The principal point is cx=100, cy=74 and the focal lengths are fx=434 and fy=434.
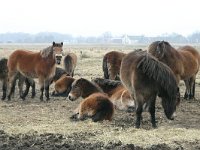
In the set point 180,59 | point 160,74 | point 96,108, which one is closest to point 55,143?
point 96,108

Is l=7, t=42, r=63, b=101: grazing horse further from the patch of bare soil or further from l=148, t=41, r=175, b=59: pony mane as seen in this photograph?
the patch of bare soil

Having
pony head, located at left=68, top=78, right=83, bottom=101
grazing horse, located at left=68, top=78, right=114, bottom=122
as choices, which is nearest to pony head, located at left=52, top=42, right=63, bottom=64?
pony head, located at left=68, top=78, right=83, bottom=101

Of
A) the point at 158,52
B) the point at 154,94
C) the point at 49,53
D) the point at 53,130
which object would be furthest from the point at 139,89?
the point at 49,53

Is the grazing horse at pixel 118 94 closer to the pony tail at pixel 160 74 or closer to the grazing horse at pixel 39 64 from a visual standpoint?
the grazing horse at pixel 39 64

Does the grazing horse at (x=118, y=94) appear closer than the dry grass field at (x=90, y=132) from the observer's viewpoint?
No

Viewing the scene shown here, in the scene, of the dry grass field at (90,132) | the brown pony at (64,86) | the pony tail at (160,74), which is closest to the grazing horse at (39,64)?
the brown pony at (64,86)

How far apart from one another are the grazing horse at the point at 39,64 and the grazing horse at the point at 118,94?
1849mm

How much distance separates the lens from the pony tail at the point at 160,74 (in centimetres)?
773

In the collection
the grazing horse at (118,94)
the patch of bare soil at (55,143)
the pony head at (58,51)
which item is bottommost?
the patch of bare soil at (55,143)

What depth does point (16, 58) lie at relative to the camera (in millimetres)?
13055

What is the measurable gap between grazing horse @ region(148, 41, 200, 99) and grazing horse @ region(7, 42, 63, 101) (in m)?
2.91

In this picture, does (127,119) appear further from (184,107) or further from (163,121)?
(184,107)

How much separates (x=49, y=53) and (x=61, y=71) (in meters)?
2.38

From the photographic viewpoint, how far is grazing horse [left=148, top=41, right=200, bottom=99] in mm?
11102
